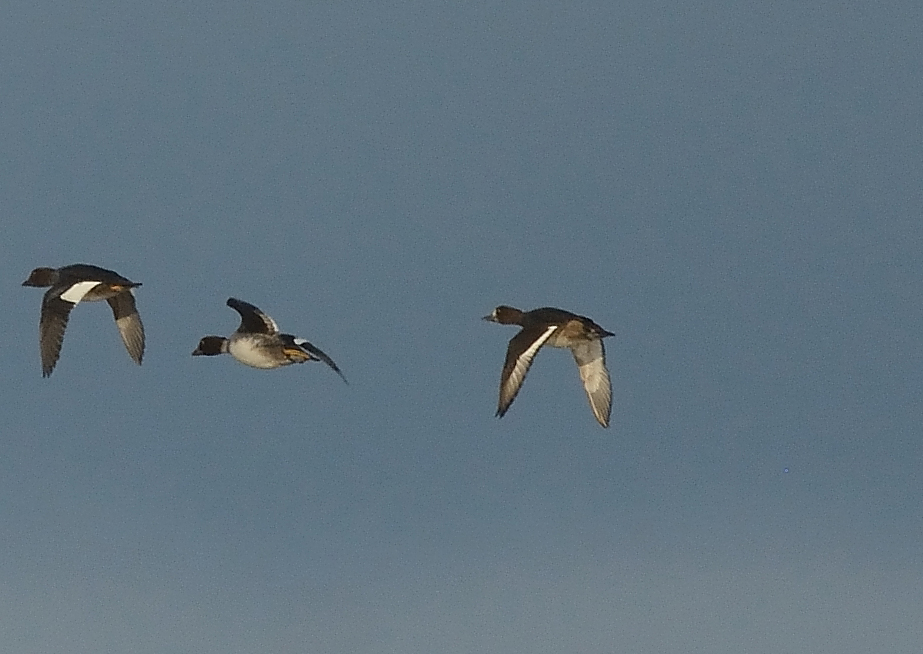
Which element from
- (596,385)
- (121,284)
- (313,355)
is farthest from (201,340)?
(596,385)

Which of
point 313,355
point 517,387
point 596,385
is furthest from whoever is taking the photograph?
point 596,385

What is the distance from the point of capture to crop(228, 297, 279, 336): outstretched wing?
97.4ft

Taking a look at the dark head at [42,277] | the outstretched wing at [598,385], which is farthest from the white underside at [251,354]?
the outstretched wing at [598,385]

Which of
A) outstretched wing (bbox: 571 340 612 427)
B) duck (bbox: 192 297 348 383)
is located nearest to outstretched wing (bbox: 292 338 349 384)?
duck (bbox: 192 297 348 383)

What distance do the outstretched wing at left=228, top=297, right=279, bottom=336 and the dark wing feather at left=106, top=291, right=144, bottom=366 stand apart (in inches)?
143

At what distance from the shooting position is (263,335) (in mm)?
29594

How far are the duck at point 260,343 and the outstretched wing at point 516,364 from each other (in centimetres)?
285

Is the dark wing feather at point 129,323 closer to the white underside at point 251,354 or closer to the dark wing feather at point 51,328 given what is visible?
the dark wing feather at point 51,328

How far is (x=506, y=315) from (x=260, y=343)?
225 inches

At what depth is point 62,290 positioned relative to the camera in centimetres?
3127

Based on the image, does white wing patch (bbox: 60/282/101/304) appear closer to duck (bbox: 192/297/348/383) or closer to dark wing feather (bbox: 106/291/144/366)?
dark wing feather (bbox: 106/291/144/366)

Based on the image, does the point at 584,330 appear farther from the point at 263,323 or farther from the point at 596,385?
the point at 263,323

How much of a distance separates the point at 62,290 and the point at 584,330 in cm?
751

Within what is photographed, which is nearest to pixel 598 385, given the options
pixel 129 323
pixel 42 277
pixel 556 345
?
pixel 556 345
